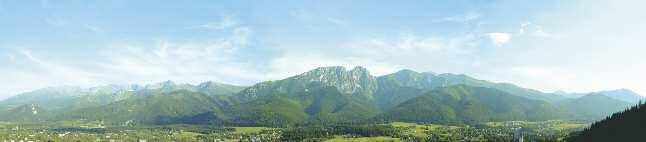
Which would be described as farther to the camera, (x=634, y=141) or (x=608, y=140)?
(x=608, y=140)

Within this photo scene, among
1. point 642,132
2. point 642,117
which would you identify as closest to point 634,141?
point 642,132

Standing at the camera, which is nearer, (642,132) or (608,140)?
(642,132)

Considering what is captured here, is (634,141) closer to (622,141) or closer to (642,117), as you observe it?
(622,141)

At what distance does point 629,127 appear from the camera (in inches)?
7835

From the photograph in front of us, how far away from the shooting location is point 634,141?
184 m

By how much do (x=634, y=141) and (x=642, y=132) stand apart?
17.9ft

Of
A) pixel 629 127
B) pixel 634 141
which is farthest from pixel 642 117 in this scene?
pixel 634 141

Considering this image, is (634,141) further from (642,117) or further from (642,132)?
(642,117)

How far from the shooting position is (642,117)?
650 ft

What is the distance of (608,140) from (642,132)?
48.2 ft

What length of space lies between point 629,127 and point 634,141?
16804mm

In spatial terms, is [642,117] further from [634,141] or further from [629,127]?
[634,141]

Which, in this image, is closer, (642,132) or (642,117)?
(642,132)

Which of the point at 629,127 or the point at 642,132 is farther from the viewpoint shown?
the point at 629,127
